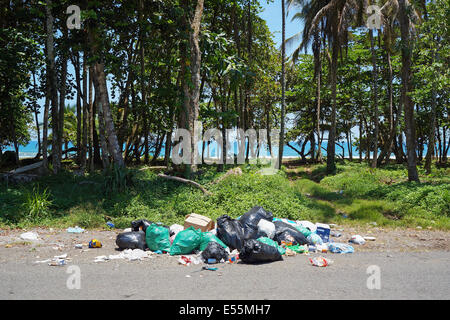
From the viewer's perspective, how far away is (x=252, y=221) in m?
6.46

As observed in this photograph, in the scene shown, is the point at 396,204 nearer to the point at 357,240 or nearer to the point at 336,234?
the point at 336,234

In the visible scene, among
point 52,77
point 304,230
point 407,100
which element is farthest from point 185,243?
point 407,100

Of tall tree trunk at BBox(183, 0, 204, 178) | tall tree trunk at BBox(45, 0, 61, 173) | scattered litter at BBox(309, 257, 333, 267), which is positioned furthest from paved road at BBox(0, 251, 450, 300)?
tall tree trunk at BBox(45, 0, 61, 173)

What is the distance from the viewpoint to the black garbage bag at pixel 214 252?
5.10 metres

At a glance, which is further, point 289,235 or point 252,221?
point 252,221

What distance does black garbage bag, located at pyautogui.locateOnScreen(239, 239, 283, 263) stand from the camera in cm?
494

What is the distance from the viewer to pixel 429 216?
7867mm

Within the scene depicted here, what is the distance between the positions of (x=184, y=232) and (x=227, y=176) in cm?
464

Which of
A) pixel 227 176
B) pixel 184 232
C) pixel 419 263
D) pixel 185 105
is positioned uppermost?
pixel 185 105

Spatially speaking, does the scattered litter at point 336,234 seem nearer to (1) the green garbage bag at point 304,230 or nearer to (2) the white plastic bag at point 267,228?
(1) the green garbage bag at point 304,230

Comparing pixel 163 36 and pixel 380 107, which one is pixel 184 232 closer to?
pixel 163 36

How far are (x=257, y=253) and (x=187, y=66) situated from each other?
794cm

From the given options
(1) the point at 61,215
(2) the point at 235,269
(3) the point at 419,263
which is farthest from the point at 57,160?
(3) the point at 419,263

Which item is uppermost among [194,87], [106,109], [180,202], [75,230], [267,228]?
[194,87]
